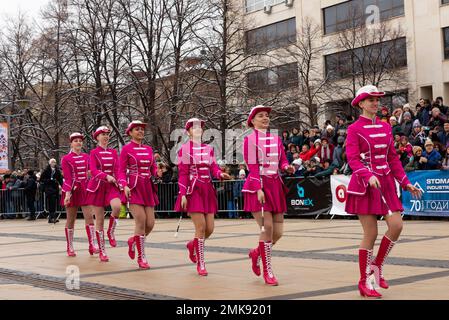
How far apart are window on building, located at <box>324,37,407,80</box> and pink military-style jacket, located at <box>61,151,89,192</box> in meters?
29.4

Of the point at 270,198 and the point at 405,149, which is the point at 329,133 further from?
the point at 270,198

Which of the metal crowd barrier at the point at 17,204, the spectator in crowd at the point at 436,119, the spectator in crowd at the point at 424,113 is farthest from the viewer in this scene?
the metal crowd barrier at the point at 17,204

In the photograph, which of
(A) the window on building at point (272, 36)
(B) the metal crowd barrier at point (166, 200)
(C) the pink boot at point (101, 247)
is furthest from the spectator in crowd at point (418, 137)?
(A) the window on building at point (272, 36)

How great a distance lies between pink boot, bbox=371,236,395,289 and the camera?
7.87 meters

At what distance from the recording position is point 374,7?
45.4 metres

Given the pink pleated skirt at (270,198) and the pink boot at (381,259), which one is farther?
the pink pleated skirt at (270,198)

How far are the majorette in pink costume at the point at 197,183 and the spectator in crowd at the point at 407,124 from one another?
41.2 feet

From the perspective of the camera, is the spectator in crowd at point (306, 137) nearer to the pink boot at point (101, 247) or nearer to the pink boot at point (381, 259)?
the pink boot at point (101, 247)

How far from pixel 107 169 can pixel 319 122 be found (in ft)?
110

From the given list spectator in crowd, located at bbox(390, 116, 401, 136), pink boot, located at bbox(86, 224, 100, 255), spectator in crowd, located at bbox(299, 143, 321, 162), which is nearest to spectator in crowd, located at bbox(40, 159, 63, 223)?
spectator in crowd, located at bbox(299, 143, 321, 162)

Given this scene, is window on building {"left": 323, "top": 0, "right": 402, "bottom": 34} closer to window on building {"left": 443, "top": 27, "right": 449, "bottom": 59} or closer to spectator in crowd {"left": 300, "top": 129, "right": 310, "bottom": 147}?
window on building {"left": 443, "top": 27, "right": 449, "bottom": 59}

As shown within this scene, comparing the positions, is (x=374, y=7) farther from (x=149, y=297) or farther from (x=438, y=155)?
(x=149, y=297)

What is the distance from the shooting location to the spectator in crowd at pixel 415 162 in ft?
64.2
